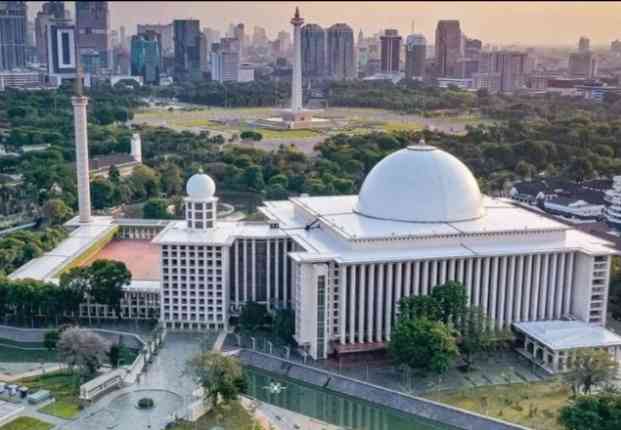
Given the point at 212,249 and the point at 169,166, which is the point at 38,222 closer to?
the point at 169,166

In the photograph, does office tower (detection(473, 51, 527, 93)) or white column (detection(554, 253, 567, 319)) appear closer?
white column (detection(554, 253, 567, 319))

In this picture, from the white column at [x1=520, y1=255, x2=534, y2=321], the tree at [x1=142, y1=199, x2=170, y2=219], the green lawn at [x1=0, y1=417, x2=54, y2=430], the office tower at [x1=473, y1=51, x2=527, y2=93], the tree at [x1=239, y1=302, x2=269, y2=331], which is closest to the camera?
the green lawn at [x1=0, y1=417, x2=54, y2=430]

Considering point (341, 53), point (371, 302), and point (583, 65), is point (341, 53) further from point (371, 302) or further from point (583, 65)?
point (371, 302)

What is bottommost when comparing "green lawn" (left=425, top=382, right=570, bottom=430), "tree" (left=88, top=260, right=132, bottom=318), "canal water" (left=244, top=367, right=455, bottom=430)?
"canal water" (left=244, top=367, right=455, bottom=430)

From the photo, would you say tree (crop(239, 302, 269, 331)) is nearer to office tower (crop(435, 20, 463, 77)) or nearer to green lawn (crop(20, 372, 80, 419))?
green lawn (crop(20, 372, 80, 419))

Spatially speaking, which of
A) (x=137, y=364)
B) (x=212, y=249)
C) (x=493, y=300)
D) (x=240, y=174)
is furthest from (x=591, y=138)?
(x=137, y=364)

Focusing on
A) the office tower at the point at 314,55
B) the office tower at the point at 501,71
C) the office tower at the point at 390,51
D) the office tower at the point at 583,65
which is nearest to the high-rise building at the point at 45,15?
the office tower at the point at 314,55

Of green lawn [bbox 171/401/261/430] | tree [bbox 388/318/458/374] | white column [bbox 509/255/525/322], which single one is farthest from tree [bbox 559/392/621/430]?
green lawn [bbox 171/401/261/430]
